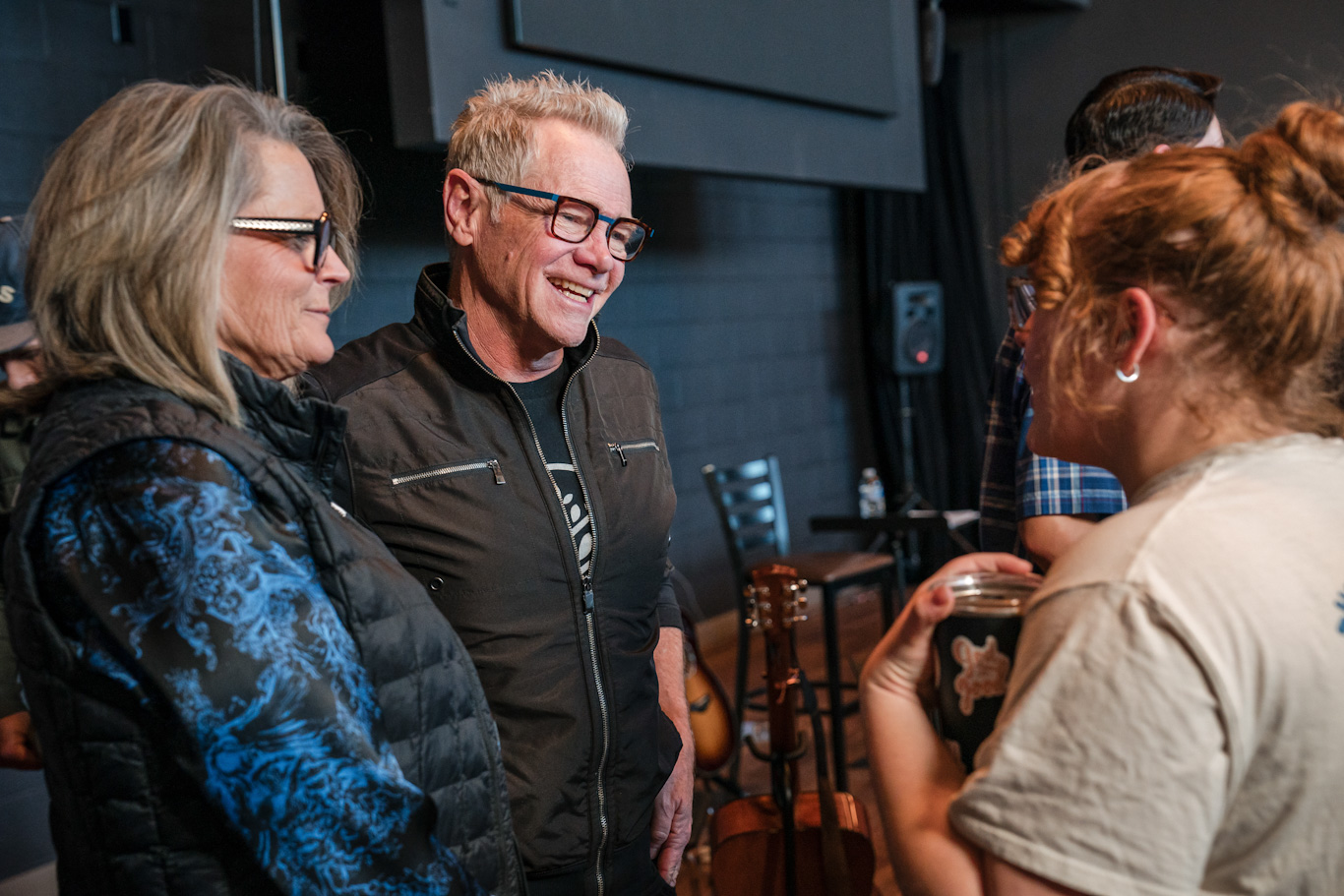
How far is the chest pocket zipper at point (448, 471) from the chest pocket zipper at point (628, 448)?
0.62 feet

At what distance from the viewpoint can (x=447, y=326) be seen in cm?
139

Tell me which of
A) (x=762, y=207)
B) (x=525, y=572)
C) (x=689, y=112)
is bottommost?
(x=525, y=572)

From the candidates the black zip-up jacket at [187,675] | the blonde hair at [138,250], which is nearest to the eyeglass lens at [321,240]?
the blonde hair at [138,250]

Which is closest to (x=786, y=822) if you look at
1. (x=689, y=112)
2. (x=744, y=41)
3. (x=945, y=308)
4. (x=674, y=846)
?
(x=674, y=846)

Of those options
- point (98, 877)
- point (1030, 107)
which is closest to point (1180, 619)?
point (98, 877)

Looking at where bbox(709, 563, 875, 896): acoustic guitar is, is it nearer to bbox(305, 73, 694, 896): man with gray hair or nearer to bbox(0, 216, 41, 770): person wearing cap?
bbox(305, 73, 694, 896): man with gray hair

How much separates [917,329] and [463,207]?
14.2 ft

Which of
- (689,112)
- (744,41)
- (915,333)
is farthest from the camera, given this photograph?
(915,333)

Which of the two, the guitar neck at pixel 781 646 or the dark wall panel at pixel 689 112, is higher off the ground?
the dark wall panel at pixel 689 112

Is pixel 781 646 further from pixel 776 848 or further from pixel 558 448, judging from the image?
pixel 558 448

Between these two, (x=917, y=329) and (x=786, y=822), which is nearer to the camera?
(x=786, y=822)

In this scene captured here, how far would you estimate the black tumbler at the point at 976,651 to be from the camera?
2.62 ft

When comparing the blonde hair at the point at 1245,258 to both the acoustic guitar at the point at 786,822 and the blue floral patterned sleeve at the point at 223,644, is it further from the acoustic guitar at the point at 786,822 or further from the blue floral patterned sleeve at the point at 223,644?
the acoustic guitar at the point at 786,822

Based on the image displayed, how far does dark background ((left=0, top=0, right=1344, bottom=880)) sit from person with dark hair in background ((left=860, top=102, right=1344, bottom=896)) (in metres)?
2.35
